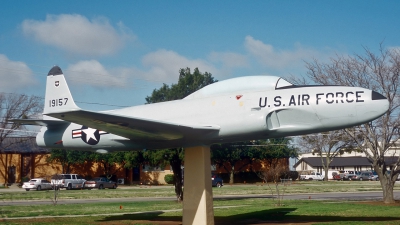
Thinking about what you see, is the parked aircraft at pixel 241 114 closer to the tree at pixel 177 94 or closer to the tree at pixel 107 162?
the tree at pixel 177 94

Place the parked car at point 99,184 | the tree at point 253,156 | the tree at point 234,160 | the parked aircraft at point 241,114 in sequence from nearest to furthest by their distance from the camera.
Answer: the parked aircraft at point 241,114, the parked car at point 99,184, the tree at point 234,160, the tree at point 253,156

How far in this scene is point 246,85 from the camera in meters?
15.3

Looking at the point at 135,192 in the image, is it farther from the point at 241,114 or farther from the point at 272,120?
the point at 272,120

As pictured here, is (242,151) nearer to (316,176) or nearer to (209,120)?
(316,176)

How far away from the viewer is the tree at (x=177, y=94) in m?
29.0

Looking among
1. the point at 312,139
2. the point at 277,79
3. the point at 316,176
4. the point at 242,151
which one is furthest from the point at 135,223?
the point at 316,176

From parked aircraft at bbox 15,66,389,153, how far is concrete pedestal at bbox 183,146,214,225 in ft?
1.45

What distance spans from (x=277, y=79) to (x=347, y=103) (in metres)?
2.32

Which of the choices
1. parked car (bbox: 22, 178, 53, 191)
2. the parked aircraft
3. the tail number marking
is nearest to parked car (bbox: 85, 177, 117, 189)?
parked car (bbox: 22, 178, 53, 191)

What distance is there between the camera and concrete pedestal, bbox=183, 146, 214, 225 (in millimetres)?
15539

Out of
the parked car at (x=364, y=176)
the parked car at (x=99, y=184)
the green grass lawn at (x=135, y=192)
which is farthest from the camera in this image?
the parked car at (x=364, y=176)

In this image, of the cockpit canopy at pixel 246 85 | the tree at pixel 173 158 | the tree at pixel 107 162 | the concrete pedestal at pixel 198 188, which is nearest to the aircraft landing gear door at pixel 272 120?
the cockpit canopy at pixel 246 85

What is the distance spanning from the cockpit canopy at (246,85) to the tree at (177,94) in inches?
530

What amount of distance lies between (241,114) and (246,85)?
3.56ft
